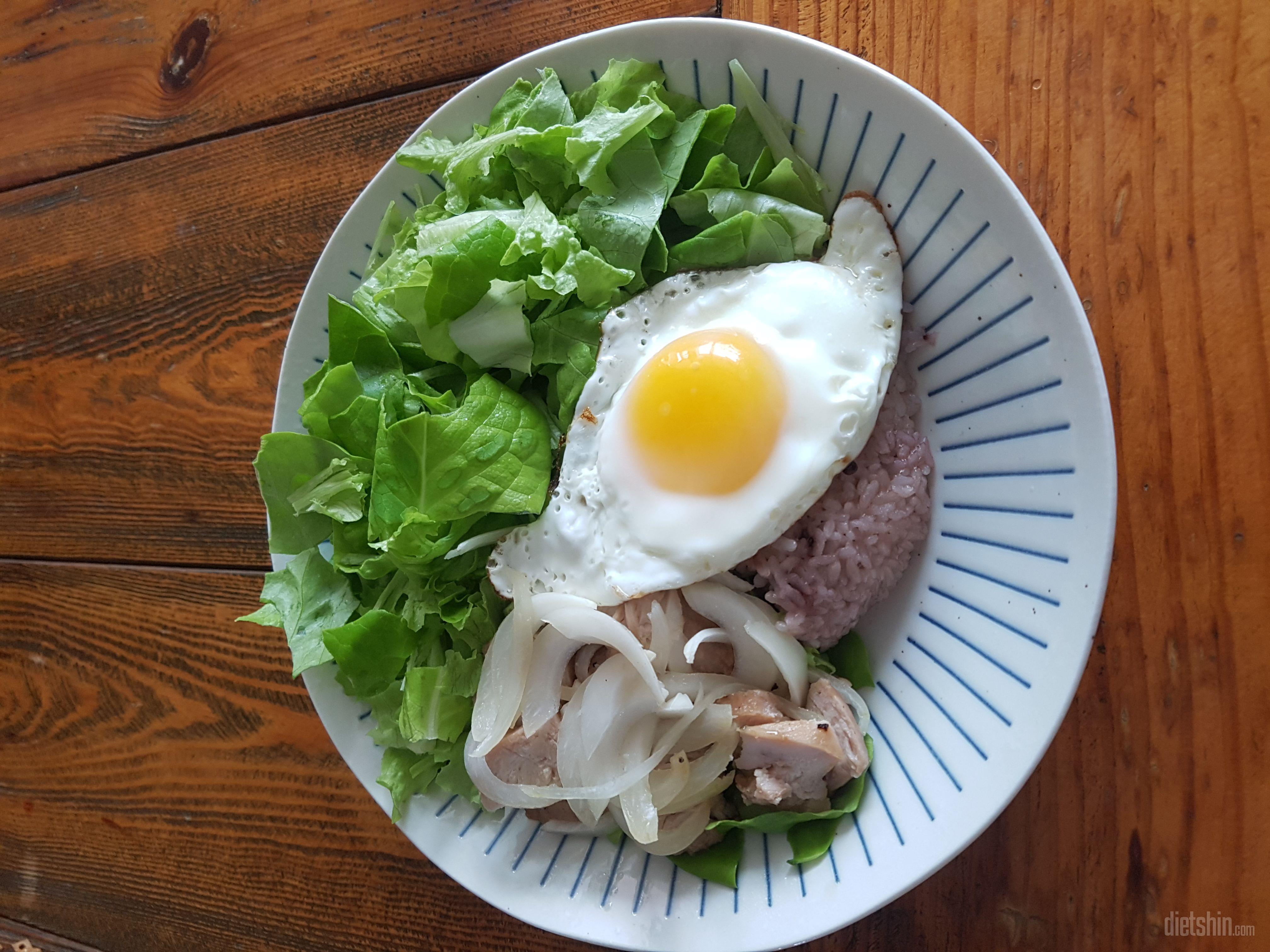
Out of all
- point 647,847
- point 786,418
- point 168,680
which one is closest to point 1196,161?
point 786,418

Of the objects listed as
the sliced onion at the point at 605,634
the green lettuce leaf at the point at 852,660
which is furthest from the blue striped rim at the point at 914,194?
the sliced onion at the point at 605,634

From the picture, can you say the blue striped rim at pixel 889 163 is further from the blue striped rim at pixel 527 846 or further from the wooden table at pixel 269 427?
Answer: the blue striped rim at pixel 527 846

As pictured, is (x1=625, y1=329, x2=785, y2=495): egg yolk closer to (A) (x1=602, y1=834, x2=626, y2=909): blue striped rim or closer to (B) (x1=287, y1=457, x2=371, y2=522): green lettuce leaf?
(B) (x1=287, y1=457, x2=371, y2=522): green lettuce leaf

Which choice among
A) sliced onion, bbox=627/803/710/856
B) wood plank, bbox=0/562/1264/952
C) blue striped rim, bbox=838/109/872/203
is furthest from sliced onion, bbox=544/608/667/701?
blue striped rim, bbox=838/109/872/203

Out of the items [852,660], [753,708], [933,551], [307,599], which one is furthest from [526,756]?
[933,551]

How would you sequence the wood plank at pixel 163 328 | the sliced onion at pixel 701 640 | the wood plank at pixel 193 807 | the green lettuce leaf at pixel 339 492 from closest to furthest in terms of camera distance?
the sliced onion at pixel 701 640 → the green lettuce leaf at pixel 339 492 → the wood plank at pixel 193 807 → the wood plank at pixel 163 328
